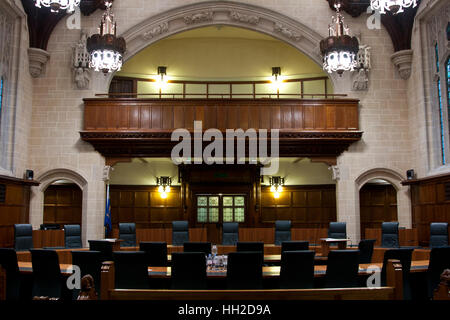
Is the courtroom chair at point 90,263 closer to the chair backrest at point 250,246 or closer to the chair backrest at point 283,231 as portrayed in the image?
the chair backrest at point 250,246

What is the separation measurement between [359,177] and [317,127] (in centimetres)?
181

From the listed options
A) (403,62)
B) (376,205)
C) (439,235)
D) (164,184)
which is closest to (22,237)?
(164,184)

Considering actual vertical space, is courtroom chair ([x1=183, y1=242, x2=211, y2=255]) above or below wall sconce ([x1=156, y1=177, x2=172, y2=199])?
below

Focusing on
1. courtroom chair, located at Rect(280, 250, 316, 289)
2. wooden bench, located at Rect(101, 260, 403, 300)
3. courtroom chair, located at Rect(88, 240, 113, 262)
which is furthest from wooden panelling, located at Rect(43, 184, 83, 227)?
wooden bench, located at Rect(101, 260, 403, 300)

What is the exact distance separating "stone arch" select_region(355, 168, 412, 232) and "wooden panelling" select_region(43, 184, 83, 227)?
8944 millimetres

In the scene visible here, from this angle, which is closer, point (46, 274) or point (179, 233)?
point (46, 274)

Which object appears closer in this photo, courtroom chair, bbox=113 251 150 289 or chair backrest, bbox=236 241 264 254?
courtroom chair, bbox=113 251 150 289

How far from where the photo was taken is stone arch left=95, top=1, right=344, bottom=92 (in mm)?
12477

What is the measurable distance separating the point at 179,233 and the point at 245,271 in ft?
21.4

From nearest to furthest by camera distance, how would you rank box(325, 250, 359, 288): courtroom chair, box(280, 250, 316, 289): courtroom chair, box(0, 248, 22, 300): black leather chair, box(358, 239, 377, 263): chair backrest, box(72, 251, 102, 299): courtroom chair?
box(280, 250, 316, 289): courtroom chair → box(325, 250, 359, 288): courtroom chair → box(72, 251, 102, 299): courtroom chair → box(0, 248, 22, 300): black leather chair → box(358, 239, 377, 263): chair backrest

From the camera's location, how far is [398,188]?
1207 cm

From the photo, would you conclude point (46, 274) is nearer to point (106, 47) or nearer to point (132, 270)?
point (132, 270)

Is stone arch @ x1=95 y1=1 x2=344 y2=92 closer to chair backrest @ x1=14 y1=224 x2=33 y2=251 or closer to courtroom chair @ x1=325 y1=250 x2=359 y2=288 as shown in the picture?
chair backrest @ x1=14 y1=224 x2=33 y2=251
